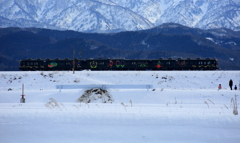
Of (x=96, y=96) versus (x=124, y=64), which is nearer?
(x=96, y=96)

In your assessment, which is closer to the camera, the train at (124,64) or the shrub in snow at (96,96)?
the shrub in snow at (96,96)

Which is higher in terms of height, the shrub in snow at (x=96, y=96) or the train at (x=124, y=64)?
the train at (x=124, y=64)

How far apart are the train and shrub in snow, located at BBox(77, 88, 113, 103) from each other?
3371 centimetres

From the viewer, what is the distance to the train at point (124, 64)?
61031 millimetres

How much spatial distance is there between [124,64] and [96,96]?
117ft

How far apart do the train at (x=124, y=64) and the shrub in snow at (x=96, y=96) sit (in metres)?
33.7

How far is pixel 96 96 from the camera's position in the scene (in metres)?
26.1

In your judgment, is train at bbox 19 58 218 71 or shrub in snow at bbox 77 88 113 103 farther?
train at bbox 19 58 218 71

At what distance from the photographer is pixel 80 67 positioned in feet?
204

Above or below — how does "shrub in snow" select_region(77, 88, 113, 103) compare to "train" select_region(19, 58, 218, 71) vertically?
below

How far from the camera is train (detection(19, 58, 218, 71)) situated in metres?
61.0

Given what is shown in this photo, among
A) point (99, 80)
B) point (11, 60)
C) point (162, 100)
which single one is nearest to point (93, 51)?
point (11, 60)

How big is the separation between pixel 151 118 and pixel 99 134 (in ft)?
6.74

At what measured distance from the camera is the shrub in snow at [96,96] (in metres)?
24.9
